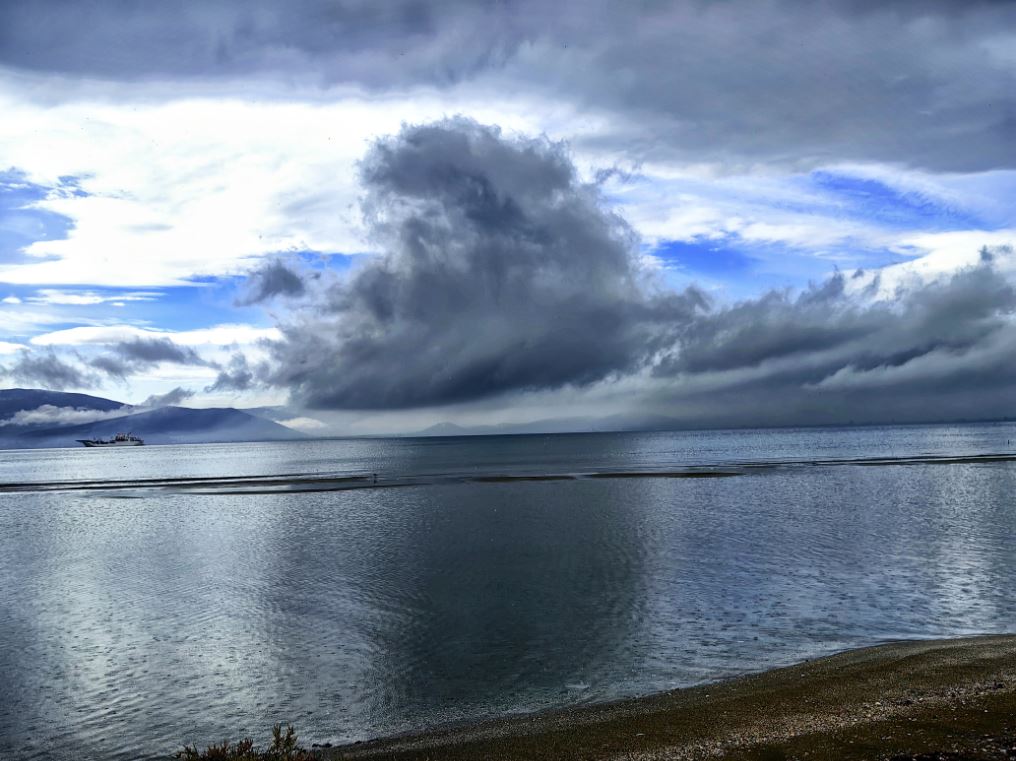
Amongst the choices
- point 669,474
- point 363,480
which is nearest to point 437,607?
point 669,474

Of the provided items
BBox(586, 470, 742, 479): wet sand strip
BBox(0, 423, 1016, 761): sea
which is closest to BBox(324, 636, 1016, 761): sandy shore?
BBox(0, 423, 1016, 761): sea

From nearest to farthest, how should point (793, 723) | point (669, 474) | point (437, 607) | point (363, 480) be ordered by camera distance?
1. point (793, 723)
2. point (437, 607)
3. point (669, 474)
4. point (363, 480)

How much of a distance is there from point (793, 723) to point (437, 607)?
1903 centimetres

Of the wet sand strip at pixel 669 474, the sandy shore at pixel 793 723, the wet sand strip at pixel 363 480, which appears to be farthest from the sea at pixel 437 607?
the wet sand strip at pixel 363 480

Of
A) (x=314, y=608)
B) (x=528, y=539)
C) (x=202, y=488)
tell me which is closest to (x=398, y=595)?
(x=314, y=608)

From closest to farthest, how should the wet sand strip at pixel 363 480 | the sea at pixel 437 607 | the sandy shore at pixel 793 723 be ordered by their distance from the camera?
the sandy shore at pixel 793 723, the sea at pixel 437 607, the wet sand strip at pixel 363 480

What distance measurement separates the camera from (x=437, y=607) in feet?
108

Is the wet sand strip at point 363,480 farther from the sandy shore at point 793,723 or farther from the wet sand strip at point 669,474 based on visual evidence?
the sandy shore at point 793,723

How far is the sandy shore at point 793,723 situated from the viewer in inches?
604

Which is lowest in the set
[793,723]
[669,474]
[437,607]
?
[669,474]

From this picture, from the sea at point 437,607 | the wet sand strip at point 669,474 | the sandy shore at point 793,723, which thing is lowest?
the wet sand strip at point 669,474

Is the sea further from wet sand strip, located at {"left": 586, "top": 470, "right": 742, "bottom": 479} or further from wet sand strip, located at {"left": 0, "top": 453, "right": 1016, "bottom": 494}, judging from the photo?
wet sand strip, located at {"left": 0, "top": 453, "right": 1016, "bottom": 494}

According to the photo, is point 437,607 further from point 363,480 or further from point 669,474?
point 363,480

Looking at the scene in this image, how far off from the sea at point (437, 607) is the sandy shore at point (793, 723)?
176cm
